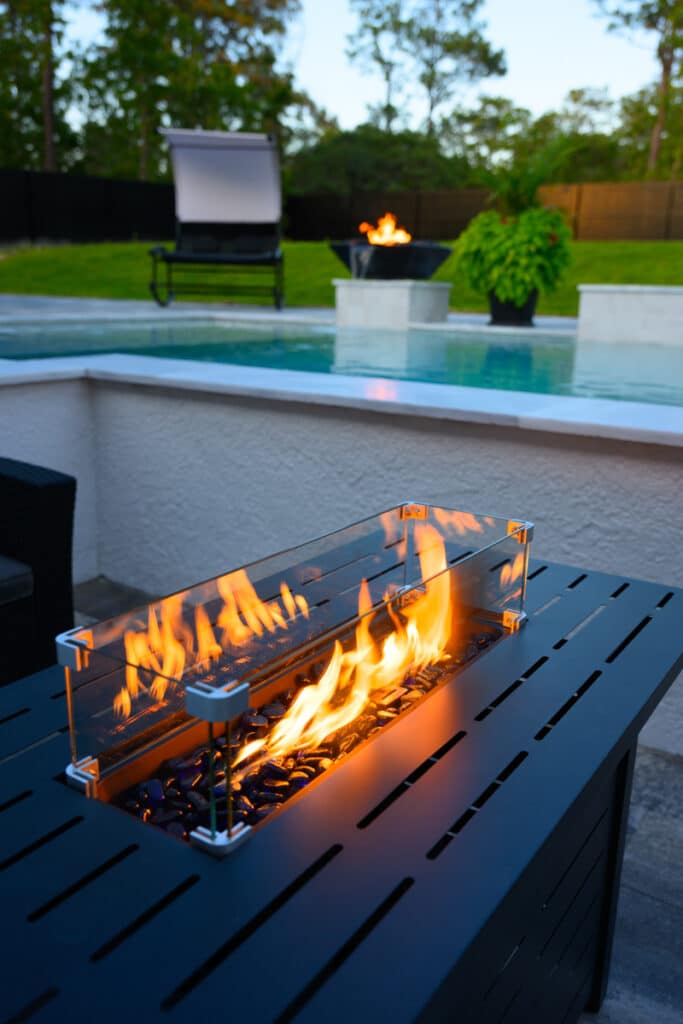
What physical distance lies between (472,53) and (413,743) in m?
26.2

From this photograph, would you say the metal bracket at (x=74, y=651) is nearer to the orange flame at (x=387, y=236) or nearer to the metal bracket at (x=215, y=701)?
the metal bracket at (x=215, y=701)

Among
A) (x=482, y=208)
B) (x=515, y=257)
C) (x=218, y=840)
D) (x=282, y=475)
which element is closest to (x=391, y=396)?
(x=282, y=475)

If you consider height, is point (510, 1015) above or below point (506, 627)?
below

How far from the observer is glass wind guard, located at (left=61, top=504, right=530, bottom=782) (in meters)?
0.96

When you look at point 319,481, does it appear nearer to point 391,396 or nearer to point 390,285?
point 391,396

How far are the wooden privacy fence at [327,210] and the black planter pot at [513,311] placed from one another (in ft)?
25.8

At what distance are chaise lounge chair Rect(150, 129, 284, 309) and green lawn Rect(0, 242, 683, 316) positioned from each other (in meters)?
1.97

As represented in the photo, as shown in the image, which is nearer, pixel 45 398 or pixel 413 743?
pixel 413 743

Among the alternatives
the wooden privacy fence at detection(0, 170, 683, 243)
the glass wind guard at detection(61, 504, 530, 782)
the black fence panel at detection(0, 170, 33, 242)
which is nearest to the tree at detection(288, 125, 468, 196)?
the wooden privacy fence at detection(0, 170, 683, 243)

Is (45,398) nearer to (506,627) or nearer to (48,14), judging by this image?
(506,627)

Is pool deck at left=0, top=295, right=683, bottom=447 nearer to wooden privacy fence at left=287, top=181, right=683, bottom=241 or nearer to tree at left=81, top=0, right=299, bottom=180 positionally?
wooden privacy fence at left=287, top=181, right=683, bottom=241

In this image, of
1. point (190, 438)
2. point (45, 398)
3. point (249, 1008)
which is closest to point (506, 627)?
point (249, 1008)

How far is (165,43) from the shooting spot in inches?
859

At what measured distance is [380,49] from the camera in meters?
24.3
